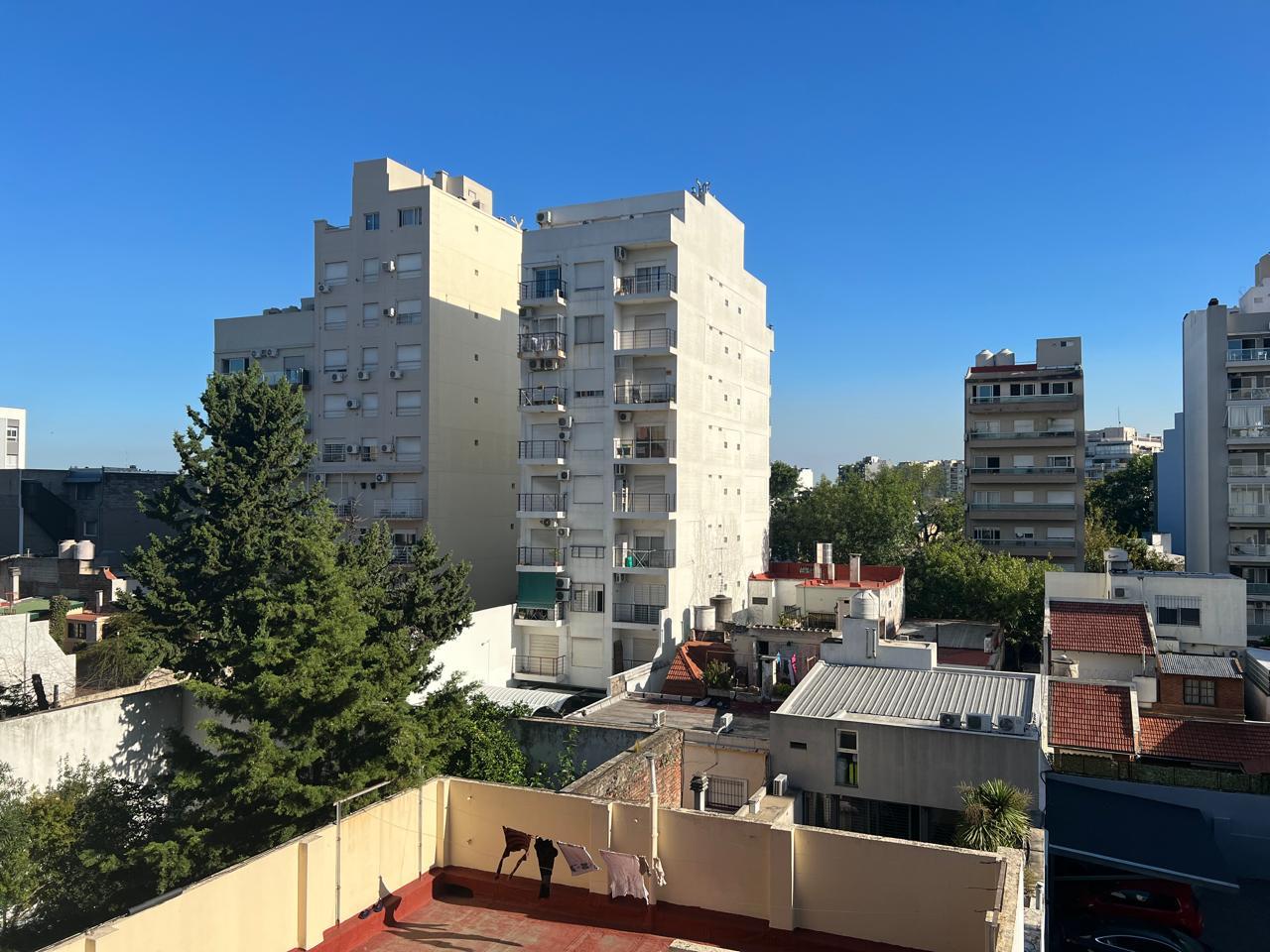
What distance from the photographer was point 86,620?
3906 centimetres

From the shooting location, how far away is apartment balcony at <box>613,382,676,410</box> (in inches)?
1593

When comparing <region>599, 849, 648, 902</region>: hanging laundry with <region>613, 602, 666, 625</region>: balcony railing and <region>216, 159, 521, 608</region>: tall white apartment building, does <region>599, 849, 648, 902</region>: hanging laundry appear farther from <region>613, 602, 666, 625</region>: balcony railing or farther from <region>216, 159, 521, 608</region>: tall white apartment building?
<region>216, 159, 521, 608</region>: tall white apartment building

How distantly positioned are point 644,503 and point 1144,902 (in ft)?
78.7

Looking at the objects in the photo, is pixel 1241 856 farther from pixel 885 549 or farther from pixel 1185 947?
pixel 885 549

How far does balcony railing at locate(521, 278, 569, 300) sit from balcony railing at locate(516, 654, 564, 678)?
16469 millimetres

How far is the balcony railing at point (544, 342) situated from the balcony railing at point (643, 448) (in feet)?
16.9

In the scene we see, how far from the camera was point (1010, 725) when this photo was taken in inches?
794

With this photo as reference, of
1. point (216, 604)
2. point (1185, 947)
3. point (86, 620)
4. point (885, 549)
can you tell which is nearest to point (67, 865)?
point (216, 604)

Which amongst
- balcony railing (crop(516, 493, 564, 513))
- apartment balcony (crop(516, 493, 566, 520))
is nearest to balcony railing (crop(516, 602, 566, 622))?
apartment balcony (crop(516, 493, 566, 520))

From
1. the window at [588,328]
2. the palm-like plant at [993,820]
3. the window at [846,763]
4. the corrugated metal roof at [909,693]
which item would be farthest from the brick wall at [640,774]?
the window at [588,328]

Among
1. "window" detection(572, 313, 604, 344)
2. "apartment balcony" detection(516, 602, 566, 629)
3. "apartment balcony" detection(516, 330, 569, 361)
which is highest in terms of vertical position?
"window" detection(572, 313, 604, 344)

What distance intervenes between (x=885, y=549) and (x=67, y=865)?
1948 inches

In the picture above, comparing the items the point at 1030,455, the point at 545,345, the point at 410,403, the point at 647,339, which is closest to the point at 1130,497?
the point at 1030,455

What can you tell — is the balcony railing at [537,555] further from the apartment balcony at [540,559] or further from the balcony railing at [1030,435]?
the balcony railing at [1030,435]
